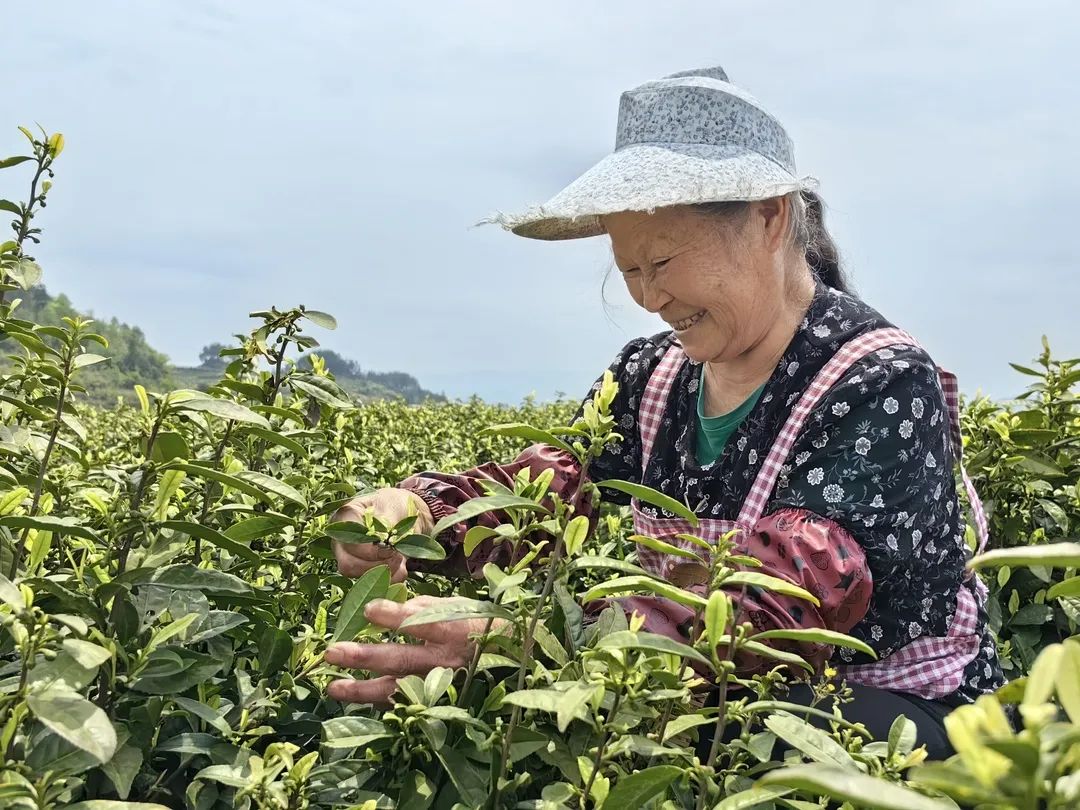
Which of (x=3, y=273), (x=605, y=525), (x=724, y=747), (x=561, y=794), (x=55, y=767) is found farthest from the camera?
(x=605, y=525)

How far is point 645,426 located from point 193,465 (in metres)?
1.62

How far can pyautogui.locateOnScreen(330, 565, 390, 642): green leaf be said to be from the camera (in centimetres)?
148

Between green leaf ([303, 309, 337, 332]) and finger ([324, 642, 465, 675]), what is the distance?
70 centimetres

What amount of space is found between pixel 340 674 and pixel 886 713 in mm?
1089

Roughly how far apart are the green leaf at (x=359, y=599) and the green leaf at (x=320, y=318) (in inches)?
24.7

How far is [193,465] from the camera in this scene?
4.40 feet

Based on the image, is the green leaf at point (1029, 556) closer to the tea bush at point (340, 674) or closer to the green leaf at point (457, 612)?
the tea bush at point (340, 674)

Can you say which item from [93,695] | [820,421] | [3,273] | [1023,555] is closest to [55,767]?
[93,695]

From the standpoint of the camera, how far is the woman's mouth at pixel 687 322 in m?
2.38

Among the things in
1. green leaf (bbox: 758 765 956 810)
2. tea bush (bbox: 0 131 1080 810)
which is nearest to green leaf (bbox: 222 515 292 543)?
tea bush (bbox: 0 131 1080 810)

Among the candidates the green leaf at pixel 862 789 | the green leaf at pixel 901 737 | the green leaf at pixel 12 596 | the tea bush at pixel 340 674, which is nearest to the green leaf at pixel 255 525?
the tea bush at pixel 340 674

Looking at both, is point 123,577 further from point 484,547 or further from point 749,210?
point 749,210

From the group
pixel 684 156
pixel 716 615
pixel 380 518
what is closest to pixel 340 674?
pixel 380 518

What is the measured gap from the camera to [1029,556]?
0.70 m
